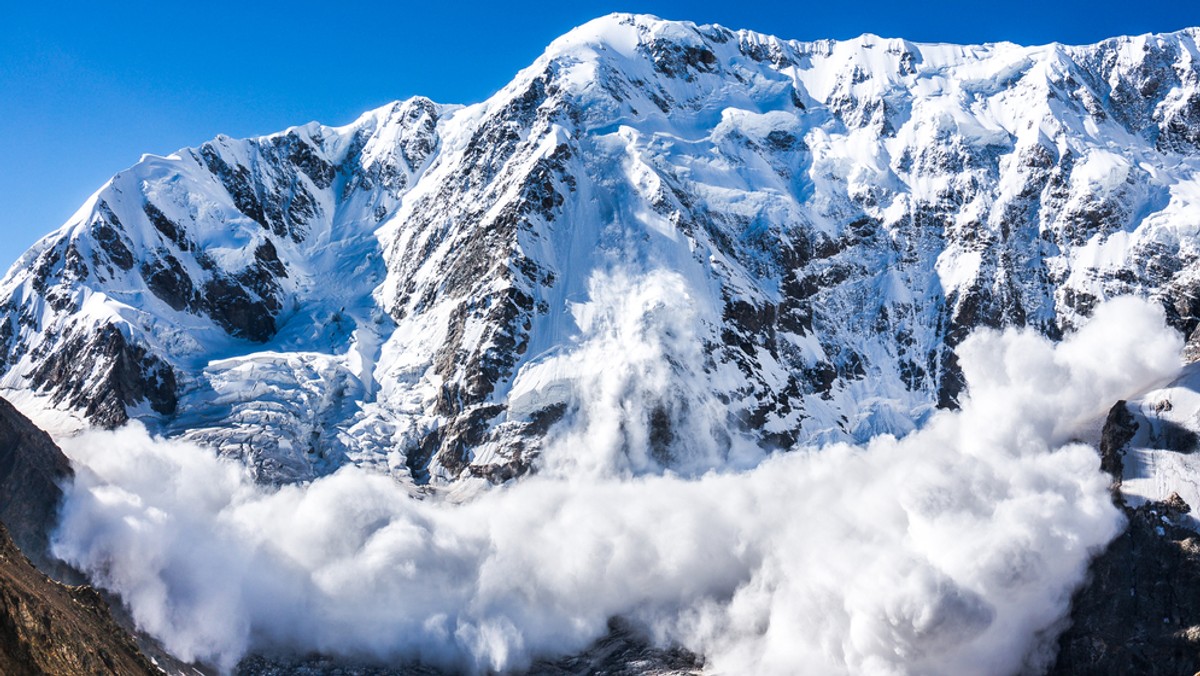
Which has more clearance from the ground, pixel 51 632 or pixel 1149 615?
pixel 1149 615

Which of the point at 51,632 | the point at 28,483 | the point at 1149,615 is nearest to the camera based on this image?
the point at 51,632

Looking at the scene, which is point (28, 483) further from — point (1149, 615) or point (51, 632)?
point (1149, 615)

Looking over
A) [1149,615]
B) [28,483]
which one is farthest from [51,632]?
[1149,615]

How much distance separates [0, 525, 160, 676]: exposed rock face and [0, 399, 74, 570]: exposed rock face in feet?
372

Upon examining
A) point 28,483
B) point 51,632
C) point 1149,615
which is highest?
point 1149,615

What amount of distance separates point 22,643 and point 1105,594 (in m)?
190

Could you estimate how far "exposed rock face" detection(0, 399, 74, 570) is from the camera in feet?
598

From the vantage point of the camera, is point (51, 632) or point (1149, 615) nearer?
point (51, 632)

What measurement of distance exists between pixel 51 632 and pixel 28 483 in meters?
A: 146

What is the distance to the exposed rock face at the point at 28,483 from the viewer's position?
182 m

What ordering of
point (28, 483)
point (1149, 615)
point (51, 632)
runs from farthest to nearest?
point (1149, 615) < point (28, 483) < point (51, 632)

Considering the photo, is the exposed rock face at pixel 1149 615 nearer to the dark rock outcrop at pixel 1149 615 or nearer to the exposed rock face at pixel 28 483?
the dark rock outcrop at pixel 1149 615

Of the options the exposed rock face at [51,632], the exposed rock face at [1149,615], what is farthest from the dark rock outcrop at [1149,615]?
the exposed rock face at [51,632]

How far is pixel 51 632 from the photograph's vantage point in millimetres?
58000
